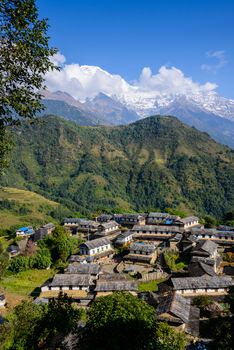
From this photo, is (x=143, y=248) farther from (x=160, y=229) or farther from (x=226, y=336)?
(x=226, y=336)

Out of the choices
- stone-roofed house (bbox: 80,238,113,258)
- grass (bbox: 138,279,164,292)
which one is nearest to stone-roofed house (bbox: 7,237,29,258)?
stone-roofed house (bbox: 80,238,113,258)

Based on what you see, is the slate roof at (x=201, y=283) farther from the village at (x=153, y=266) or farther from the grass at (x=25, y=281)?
the grass at (x=25, y=281)

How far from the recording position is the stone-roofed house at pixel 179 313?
38.5 metres

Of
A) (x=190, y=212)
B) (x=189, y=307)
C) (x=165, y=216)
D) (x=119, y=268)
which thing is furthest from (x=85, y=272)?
(x=190, y=212)

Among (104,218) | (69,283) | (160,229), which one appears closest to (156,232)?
(160,229)

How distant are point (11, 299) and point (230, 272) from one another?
40.8 metres

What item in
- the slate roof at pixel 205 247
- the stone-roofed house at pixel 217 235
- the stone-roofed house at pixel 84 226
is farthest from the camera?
the stone-roofed house at pixel 84 226

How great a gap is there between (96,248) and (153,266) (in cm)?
1544

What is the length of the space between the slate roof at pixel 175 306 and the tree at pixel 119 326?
32.7ft

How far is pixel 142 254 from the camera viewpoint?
70688 mm

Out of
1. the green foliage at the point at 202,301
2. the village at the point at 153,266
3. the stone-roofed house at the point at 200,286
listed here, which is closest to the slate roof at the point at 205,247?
the village at the point at 153,266

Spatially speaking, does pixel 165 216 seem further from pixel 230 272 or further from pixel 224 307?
pixel 224 307

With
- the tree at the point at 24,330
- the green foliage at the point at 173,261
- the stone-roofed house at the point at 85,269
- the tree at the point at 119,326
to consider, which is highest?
the tree at the point at 119,326

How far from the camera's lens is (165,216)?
99000mm
